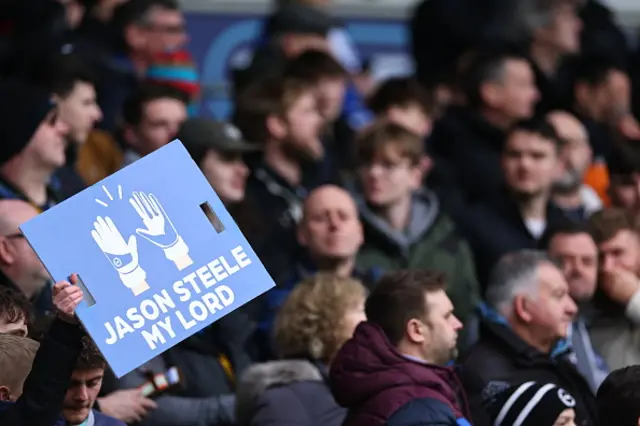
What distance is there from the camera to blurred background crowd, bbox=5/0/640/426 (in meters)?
7.30

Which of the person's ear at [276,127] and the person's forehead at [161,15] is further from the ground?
the person's forehead at [161,15]

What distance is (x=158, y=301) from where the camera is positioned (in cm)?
640

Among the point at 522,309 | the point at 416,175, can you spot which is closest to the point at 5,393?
the point at 522,309

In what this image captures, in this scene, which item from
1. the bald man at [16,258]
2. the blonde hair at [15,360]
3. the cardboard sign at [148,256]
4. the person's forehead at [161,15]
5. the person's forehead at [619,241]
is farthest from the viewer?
the person's forehead at [161,15]

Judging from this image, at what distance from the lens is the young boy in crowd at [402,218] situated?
31.9ft

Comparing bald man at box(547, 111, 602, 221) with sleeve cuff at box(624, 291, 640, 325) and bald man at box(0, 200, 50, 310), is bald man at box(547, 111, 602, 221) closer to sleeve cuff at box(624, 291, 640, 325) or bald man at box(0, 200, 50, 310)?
sleeve cuff at box(624, 291, 640, 325)

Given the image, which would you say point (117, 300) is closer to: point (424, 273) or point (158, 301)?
point (158, 301)

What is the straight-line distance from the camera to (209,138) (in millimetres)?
9664

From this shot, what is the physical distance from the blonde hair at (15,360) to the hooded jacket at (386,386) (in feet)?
4.26

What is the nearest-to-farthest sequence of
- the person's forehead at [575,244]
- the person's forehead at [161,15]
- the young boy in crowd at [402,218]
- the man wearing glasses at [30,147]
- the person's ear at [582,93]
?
the man wearing glasses at [30,147] → the person's forehead at [575,244] → the young boy in crowd at [402,218] → the person's forehead at [161,15] → the person's ear at [582,93]

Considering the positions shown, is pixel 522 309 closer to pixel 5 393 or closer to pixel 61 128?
pixel 61 128

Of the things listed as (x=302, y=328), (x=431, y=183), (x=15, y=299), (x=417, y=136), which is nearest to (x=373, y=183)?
(x=417, y=136)

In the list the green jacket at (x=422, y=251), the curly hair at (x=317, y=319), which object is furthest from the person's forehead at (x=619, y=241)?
the curly hair at (x=317, y=319)

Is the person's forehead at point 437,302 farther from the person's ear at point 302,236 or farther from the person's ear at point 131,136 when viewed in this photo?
the person's ear at point 131,136
